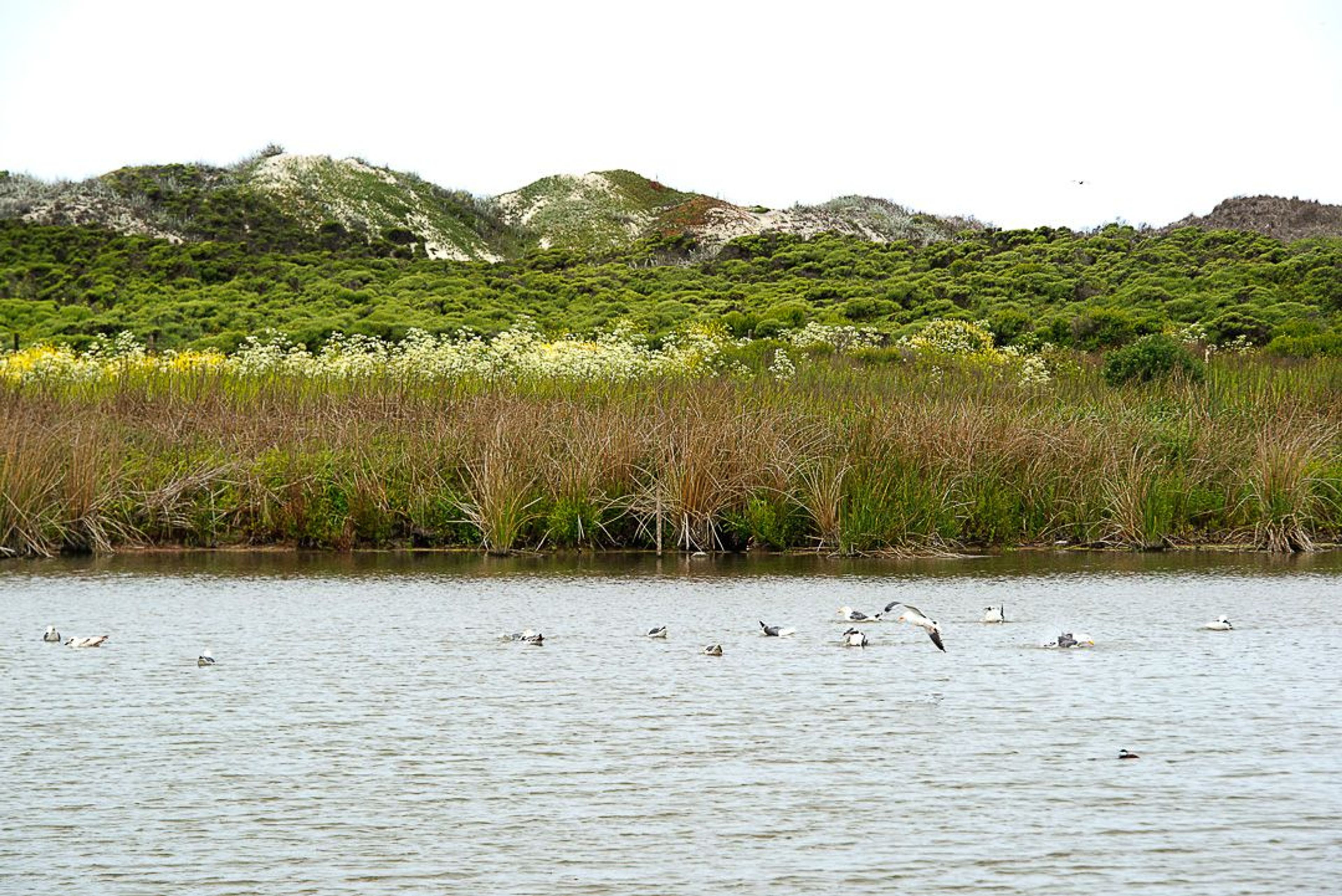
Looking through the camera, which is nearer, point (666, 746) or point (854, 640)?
point (666, 746)

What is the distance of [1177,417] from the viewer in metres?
19.4

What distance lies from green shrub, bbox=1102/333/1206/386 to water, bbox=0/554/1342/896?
1100 cm

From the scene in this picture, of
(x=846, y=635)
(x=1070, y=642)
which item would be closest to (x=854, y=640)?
(x=846, y=635)

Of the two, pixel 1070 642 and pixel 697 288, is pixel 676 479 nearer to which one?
pixel 1070 642

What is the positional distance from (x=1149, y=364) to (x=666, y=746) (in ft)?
60.0

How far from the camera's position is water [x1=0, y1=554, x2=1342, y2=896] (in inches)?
238

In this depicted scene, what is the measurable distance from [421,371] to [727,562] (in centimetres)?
911

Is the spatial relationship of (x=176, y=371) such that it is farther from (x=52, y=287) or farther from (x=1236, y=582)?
(x=52, y=287)

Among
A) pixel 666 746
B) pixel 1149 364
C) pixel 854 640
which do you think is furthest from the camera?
pixel 1149 364

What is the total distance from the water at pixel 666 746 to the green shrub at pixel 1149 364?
1100 centimetres

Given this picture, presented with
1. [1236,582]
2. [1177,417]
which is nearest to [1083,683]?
[1236,582]

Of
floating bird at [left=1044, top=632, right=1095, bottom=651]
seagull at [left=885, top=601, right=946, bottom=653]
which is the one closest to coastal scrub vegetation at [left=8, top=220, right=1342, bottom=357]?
floating bird at [left=1044, top=632, right=1095, bottom=651]

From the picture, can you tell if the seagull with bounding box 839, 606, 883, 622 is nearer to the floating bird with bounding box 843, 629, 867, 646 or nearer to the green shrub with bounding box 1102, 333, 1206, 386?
the floating bird with bounding box 843, 629, 867, 646

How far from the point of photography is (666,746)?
791cm
